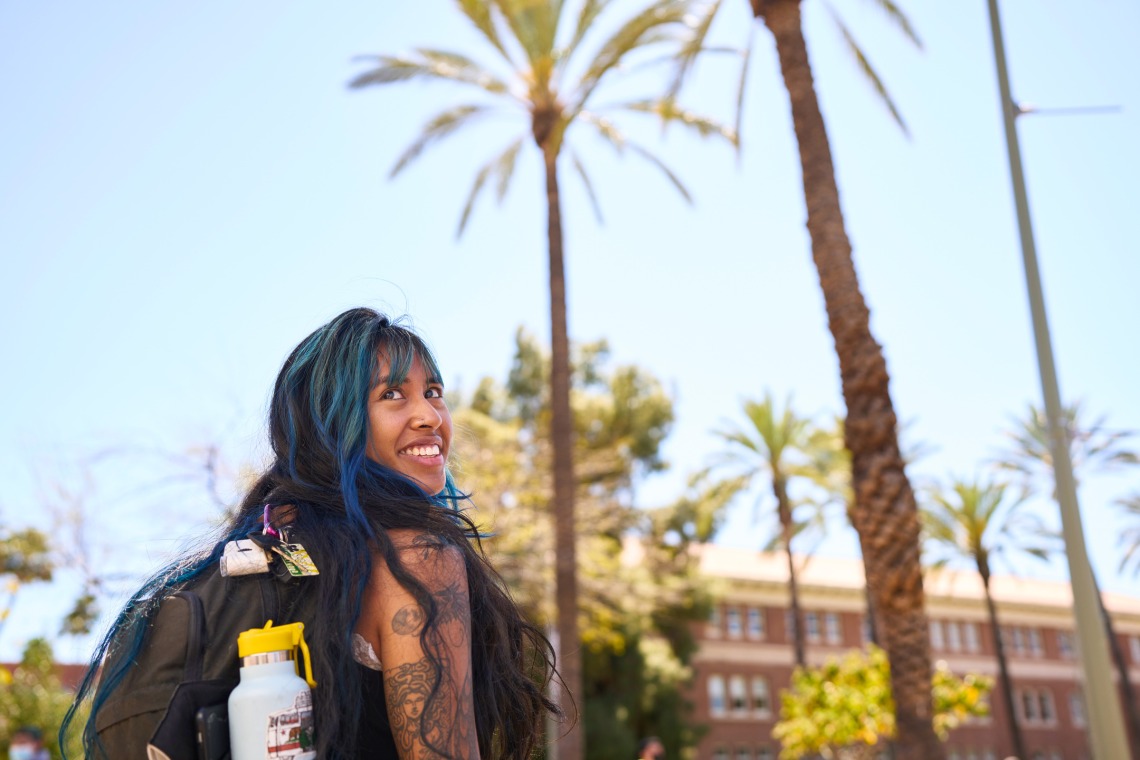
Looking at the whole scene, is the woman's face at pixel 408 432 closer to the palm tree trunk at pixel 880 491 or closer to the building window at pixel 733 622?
the palm tree trunk at pixel 880 491

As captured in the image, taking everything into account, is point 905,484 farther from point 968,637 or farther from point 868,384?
point 968,637

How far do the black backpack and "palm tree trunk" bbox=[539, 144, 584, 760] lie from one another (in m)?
14.0

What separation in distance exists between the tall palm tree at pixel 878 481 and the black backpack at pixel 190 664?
913 centimetres

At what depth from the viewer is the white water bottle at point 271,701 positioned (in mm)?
1705

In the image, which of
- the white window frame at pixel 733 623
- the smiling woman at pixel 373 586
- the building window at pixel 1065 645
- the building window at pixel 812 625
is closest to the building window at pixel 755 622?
the white window frame at pixel 733 623

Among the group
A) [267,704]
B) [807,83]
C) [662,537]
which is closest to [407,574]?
[267,704]

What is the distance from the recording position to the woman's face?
2.24m

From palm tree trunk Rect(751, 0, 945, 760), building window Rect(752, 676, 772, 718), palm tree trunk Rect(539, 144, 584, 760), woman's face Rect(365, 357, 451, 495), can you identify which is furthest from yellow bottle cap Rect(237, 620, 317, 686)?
building window Rect(752, 676, 772, 718)

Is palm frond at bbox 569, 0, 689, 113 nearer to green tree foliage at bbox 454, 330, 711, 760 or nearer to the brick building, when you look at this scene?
green tree foliage at bbox 454, 330, 711, 760

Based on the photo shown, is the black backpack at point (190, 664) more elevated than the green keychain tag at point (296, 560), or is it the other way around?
the green keychain tag at point (296, 560)

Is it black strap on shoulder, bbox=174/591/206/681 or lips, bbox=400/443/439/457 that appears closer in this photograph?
black strap on shoulder, bbox=174/591/206/681

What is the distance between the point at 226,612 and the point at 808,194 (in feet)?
34.2

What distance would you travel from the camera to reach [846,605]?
164 feet

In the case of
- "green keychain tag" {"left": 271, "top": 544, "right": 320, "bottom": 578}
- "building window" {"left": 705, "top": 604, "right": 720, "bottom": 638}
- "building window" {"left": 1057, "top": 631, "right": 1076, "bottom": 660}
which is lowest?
"green keychain tag" {"left": 271, "top": 544, "right": 320, "bottom": 578}
